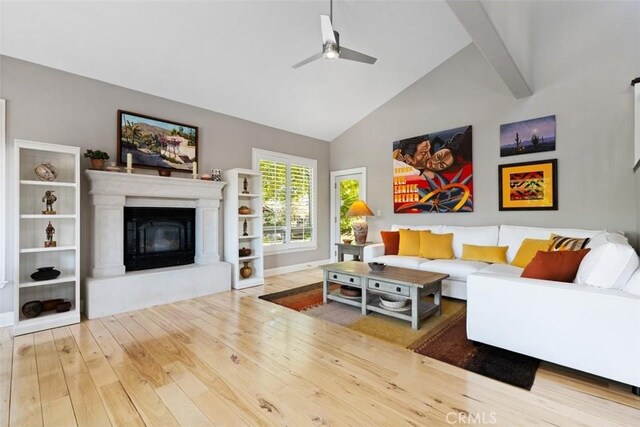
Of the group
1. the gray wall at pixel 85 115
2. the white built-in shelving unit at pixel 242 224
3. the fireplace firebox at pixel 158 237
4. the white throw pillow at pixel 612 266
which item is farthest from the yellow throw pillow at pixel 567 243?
the fireplace firebox at pixel 158 237

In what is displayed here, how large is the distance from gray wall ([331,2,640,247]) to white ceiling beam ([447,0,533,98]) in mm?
496

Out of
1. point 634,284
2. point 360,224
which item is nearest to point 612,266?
point 634,284

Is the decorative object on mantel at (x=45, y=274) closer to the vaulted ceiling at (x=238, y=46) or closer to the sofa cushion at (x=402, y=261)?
the vaulted ceiling at (x=238, y=46)

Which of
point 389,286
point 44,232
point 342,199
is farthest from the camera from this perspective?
point 342,199

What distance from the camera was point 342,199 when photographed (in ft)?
20.8

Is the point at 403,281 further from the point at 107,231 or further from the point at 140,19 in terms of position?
the point at 140,19

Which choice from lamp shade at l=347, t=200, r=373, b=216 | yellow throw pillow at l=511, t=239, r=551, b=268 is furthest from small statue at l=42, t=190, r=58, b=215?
yellow throw pillow at l=511, t=239, r=551, b=268

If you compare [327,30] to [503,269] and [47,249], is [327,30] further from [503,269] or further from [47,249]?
[47,249]

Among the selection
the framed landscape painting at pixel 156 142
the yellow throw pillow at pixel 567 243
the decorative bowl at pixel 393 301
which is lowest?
the decorative bowl at pixel 393 301

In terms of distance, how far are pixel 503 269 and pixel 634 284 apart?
1.62 m

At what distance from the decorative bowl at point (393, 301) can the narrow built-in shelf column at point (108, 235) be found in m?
3.13

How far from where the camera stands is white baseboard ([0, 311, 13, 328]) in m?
3.04

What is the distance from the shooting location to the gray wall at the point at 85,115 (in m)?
3.11

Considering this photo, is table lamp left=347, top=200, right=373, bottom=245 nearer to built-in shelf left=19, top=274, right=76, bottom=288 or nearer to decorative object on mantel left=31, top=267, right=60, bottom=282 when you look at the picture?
built-in shelf left=19, top=274, right=76, bottom=288
